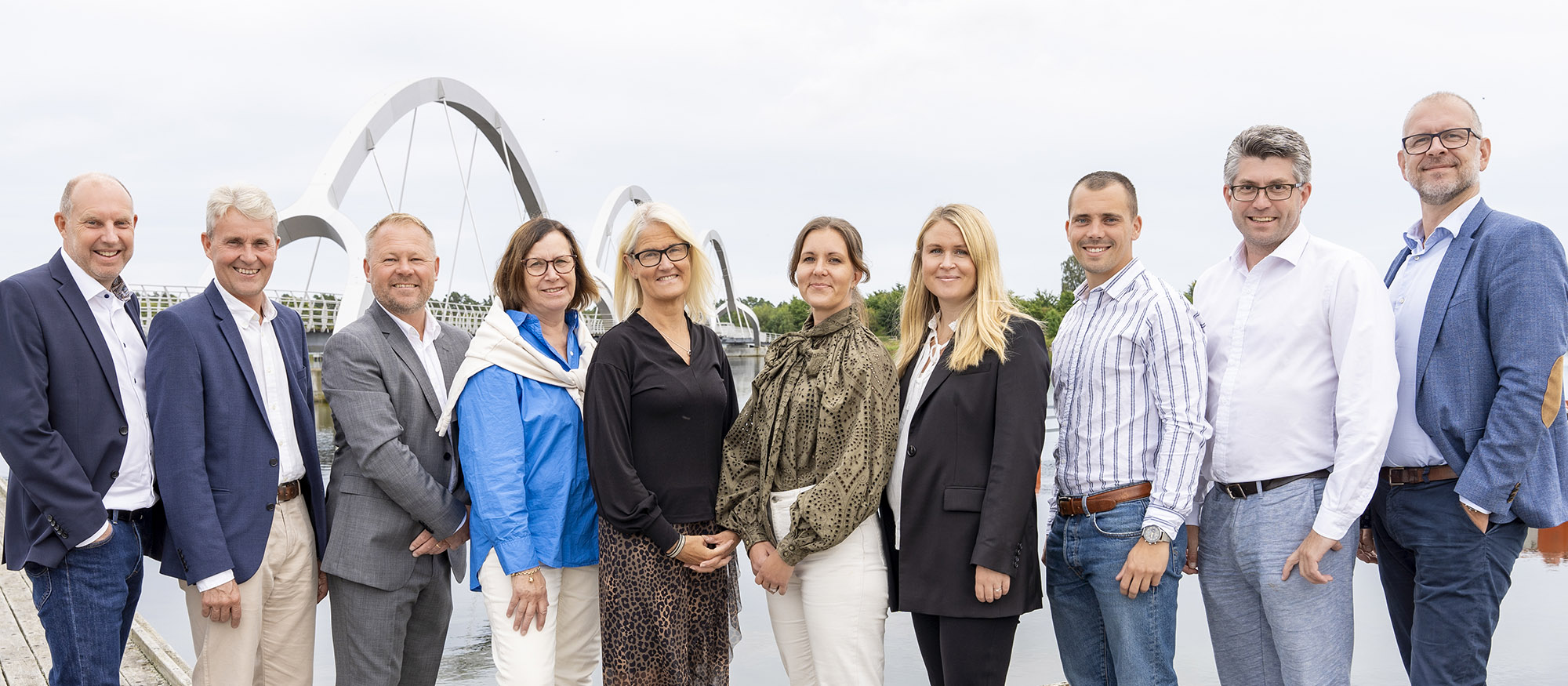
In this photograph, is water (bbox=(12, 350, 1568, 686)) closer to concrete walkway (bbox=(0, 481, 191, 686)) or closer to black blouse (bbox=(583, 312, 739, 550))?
concrete walkway (bbox=(0, 481, 191, 686))

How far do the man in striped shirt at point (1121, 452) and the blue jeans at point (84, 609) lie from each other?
10.3 feet

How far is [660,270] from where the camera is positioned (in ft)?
10.4

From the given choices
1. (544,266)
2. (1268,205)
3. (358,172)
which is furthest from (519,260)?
(358,172)

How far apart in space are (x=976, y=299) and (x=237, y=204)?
2.65 m

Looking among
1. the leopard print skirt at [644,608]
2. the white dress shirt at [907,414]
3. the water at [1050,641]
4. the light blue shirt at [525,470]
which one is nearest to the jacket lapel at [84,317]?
the light blue shirt at [525,470]

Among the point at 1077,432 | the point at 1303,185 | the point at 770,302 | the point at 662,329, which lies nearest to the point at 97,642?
the point at 662,329

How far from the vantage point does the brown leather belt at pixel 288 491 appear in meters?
3.26

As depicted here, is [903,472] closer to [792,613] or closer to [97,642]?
[792,613]

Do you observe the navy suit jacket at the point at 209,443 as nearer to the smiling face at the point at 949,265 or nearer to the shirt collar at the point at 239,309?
the shirt collar at the point at 239,309

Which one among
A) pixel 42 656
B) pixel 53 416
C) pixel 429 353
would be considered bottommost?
pixel 42 656

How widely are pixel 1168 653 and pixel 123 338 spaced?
3747 millimetres

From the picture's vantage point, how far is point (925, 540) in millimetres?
2875

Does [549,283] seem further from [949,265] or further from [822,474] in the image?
[949,265]

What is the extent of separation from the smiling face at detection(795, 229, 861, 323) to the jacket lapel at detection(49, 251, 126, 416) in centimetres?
239
